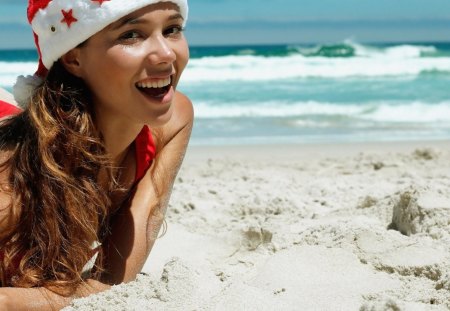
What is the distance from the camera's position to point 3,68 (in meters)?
20.6

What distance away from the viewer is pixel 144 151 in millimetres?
2520

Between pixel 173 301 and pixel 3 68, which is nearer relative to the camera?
pixel 173 301

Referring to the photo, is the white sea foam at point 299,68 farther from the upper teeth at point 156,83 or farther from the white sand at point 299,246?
the upper teeth at point 156,83

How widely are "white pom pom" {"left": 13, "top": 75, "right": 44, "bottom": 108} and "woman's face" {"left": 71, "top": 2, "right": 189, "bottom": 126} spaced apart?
0.17 metres

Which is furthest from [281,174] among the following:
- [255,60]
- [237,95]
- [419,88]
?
[255,60]

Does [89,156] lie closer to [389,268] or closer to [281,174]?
[389,268]

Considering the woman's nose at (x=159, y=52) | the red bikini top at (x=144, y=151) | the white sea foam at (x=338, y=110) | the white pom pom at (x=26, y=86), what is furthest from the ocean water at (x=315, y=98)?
the woman's nose at (x=159, y=52)

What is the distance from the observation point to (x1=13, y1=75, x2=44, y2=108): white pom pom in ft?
7.33

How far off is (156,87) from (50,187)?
45 cm

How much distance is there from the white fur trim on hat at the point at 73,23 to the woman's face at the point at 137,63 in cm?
3

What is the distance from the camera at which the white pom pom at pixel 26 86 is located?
2234mm

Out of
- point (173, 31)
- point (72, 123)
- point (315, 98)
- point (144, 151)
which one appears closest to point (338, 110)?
point (315, 98)

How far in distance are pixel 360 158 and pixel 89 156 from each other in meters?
3.61

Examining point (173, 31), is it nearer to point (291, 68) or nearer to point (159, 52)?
point (159, 52)
